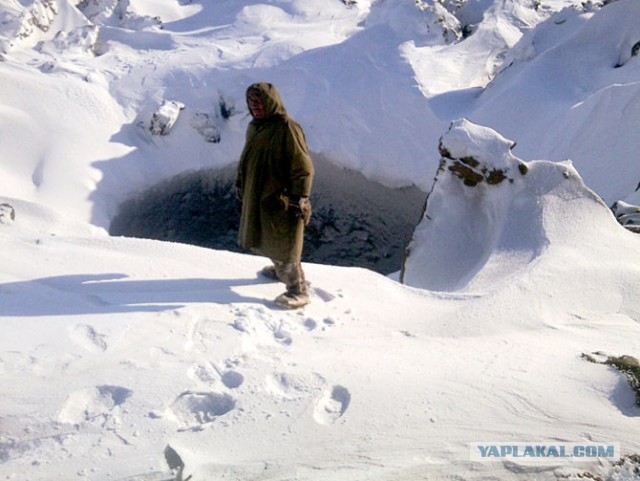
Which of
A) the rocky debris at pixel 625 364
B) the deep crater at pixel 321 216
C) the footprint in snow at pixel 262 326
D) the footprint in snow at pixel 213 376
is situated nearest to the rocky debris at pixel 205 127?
the deep crater at pixel 321 216

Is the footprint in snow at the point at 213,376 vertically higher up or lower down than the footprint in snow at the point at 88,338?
lower down

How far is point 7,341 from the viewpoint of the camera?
9.21 ft

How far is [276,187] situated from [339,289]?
839 millimetres

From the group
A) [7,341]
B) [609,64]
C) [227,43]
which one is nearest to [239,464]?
[7,341]

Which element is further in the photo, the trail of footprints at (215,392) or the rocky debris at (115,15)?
the rocky debris at (115,15)

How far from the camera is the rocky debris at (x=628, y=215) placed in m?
5.38

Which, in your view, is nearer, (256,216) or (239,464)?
(239,464)

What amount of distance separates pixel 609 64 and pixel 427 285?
519 centimetres

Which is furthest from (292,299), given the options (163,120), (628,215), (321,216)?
(163,120)


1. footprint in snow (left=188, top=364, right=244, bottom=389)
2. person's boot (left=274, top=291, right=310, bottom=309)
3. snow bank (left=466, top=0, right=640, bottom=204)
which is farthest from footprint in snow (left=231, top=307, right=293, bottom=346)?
snow bank (left=466, top=0, right=640, bottom=204)

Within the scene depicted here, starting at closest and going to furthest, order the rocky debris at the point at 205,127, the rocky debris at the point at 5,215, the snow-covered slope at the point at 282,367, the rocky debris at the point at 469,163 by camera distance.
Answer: the snow-covered slope at the point at 282,367 → the rocky debris at the point at 5,215 → the rocky debris at the point at 469,163 → the rocky debris at the point at 205,127

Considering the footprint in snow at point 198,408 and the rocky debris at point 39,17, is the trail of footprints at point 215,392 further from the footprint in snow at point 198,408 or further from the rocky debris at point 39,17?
the rocky debris at point 39,17

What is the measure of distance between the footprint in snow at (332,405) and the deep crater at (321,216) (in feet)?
17.3

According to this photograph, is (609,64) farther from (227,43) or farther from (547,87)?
(227,43)
